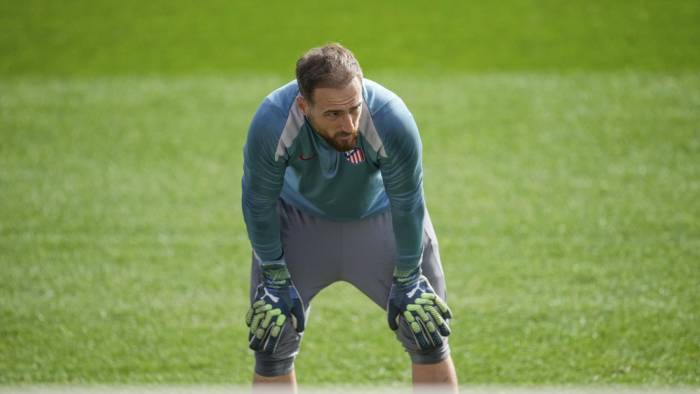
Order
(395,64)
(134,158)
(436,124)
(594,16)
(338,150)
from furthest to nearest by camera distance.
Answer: (594,16)
(395,64)
(436,124)
(134,158)
(338,150)

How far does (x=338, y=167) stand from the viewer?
3.45 m

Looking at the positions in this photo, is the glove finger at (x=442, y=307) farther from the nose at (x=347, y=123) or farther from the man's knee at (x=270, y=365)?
the nose at (x=347, y=123)

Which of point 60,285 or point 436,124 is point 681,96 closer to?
point 436,124

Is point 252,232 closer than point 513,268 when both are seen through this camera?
Yes

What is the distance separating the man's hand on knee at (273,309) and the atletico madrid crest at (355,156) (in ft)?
Result: 1.63

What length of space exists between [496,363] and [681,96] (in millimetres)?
4395

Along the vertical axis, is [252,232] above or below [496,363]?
above

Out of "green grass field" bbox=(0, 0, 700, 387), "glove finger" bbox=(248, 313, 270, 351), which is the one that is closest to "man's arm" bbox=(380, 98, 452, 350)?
"glove finger" bbox=(248, 313, 270, 351)

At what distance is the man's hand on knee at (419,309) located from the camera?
139 inches

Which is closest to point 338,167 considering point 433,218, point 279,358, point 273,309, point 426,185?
point 273,309

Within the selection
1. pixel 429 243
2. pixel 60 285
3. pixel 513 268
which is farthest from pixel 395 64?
pixel 429 243

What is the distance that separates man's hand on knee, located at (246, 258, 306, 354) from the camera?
354cm

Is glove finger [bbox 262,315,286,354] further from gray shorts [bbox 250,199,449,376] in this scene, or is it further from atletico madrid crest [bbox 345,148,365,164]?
atletico madrid crest [bbox 345,148,365,164]

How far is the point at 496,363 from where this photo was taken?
14.9 ft
